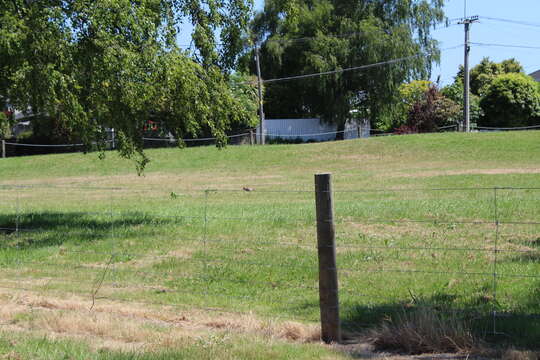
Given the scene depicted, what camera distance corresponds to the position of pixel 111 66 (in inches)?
474

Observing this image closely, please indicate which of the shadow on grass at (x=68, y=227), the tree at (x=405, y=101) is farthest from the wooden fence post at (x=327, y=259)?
the tree at (x=405, y=101)

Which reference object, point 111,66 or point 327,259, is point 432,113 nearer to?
point 111,66

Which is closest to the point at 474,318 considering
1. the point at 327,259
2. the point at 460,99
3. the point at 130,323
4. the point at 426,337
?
the point at 426,337

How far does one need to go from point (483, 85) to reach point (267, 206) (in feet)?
163

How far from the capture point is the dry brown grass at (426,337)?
6145 mm

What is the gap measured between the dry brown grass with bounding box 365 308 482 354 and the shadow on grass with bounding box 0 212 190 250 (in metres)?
6.89

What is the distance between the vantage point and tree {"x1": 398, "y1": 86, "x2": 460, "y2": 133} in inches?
1804

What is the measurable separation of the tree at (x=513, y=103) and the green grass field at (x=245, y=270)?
83.3 feet

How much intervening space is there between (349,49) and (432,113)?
283 inches

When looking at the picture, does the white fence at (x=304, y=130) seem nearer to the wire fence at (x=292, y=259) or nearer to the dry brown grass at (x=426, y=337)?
the wire fence at (x=292, y=259)

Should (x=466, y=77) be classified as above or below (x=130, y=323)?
above

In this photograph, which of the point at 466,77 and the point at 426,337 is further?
the point at 466,77

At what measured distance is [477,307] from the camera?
747cm

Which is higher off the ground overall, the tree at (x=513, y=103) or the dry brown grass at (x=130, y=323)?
the tree at (x=513, y=103)
